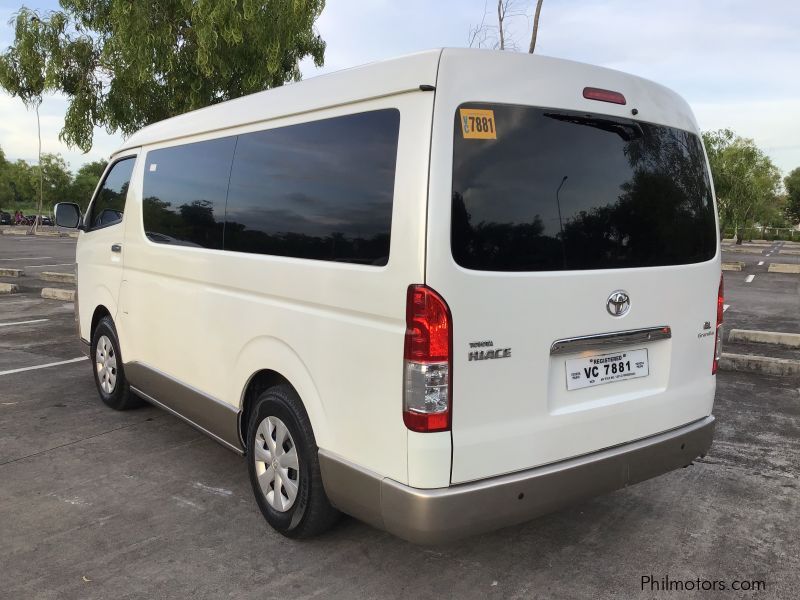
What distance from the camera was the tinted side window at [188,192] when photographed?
3785mm

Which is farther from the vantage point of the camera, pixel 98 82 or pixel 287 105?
pixel 98 82

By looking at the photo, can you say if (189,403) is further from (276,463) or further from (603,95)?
(603,95)

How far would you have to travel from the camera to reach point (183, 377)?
4.21 meters

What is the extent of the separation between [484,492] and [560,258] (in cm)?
100

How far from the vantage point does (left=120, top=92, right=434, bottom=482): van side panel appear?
8.39 feet

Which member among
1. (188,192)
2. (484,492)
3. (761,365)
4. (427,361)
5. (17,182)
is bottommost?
(761,365)

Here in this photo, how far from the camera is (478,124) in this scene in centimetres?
258

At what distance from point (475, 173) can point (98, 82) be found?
1094 centimetres

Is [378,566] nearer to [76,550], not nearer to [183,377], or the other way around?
[76,550]

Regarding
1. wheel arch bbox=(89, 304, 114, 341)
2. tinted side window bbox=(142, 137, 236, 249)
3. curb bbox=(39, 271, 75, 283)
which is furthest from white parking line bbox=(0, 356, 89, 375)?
curb bbox=(39, 271, 75, 283)

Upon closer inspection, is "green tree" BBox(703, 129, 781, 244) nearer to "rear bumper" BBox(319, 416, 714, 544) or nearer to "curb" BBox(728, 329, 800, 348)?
"curb" BBox(728, 329, 800, 348)

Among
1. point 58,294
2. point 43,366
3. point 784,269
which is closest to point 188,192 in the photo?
point 43,366

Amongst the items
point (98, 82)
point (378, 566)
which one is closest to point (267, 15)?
point (98, 82)

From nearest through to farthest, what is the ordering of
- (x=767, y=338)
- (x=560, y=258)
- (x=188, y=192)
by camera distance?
(x=560, y=258), (x=188, y=192), (x=767, y=338)
